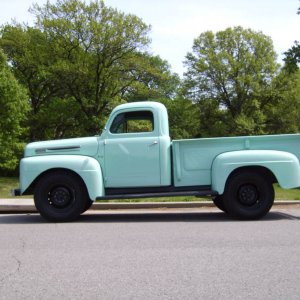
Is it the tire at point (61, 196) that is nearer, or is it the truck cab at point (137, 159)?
the tire at point (61, 196)

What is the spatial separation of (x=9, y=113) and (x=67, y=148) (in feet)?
83.2

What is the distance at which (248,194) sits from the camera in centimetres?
978

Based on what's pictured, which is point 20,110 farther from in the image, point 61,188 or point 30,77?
point 61,188

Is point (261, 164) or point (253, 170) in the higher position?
point (261, 164)

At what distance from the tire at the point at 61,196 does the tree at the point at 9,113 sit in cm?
2512

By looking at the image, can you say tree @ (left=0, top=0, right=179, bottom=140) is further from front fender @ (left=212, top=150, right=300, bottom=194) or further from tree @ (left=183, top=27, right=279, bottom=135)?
front fender @ (left=212, top=150, right=300, bottom=194)

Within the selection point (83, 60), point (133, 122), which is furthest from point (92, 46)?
point (133, 122)

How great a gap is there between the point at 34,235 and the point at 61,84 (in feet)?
125

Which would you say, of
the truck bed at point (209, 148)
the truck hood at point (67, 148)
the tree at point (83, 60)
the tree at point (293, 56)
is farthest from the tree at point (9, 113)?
the truck bed at point (209, 148)

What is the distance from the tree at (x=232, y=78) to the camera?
176 ft

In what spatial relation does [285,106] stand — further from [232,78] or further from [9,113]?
[9,113]

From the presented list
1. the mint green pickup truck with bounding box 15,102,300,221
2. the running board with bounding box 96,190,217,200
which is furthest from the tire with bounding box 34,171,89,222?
the running board with bounding box 96,190,217,200

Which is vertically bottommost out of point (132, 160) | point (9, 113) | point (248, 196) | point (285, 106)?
point (248, 196)

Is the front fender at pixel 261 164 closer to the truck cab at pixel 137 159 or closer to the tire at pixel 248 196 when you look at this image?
the tire at pixel 248 196
